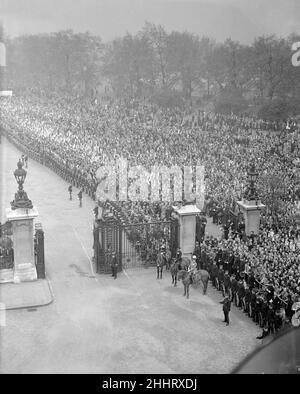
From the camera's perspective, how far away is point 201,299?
694 inches

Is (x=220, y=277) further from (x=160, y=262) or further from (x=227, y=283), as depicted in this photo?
(x=160, y=262)

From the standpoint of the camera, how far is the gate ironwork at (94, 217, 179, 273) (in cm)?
1991

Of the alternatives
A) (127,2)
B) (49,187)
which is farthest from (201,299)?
(127,2)

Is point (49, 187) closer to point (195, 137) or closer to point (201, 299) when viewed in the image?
point (195, 137)

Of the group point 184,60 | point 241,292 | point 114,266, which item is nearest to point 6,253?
point 114,266

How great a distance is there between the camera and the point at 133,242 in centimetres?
2197

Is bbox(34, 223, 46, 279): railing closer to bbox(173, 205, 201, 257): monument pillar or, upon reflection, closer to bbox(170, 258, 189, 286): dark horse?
bbox(170, 258, 189, 286): dark horse

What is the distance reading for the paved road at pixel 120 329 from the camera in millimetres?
13547

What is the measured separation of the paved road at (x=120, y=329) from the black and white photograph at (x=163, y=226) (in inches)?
2.2

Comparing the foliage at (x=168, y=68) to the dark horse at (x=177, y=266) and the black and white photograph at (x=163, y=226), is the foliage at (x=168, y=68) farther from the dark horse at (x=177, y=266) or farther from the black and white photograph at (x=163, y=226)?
the dark horse at (x=177, y=266)

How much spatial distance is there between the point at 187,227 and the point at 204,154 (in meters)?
16.3

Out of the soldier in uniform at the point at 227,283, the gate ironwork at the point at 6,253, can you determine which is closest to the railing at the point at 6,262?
the gate ironwork at the point at 6,253

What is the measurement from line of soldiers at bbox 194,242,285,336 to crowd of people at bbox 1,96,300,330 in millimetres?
83
